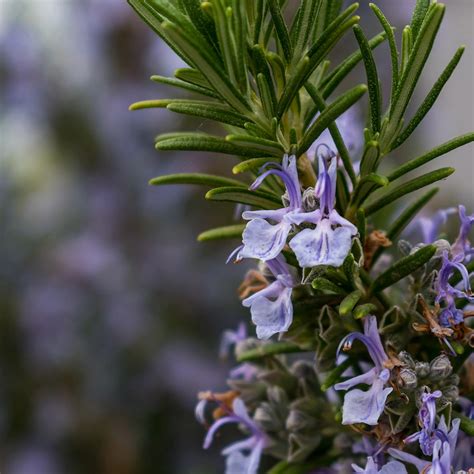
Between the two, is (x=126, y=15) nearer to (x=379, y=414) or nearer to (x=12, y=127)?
(x=12, y=127)

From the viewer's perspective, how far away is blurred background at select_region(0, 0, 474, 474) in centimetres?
170

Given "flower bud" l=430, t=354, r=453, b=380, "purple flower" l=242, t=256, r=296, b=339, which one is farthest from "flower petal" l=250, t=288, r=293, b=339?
"flower bud" l=430, t=354, r=453, b=380

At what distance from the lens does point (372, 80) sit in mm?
Result: 470

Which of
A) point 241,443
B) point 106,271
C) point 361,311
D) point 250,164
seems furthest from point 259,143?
point 106,271

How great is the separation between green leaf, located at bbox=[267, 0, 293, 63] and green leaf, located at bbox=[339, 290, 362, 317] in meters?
0.16

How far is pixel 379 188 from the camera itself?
0.54m

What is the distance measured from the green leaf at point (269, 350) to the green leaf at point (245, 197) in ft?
0.39

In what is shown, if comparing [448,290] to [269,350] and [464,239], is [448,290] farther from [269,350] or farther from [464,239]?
[269,350]

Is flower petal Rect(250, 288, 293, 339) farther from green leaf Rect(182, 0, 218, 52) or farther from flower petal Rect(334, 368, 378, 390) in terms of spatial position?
green leaf Rect(182, 0, 218, 52)

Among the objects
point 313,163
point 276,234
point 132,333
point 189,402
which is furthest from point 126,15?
point 276,234

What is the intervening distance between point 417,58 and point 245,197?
139mm

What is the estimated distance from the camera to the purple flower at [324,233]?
1.38 feet

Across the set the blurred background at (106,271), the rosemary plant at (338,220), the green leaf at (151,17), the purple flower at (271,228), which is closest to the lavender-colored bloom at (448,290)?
the rosemary plant at (338,220)

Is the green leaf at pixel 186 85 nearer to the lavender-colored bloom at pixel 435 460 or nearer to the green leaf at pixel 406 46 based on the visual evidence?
the green leaf at pixel 406 46
